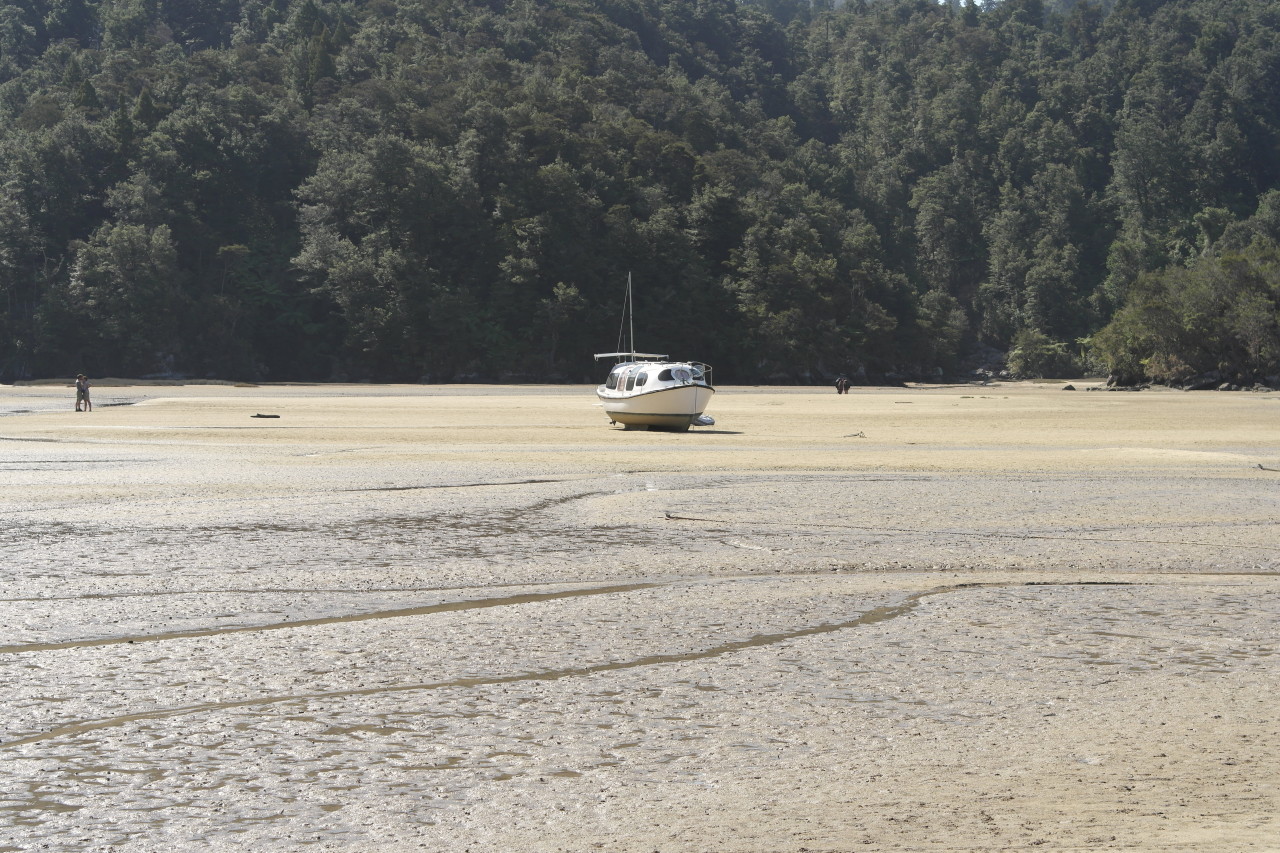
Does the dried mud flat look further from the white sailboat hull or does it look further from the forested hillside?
the forested hillside

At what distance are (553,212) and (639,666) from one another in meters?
88.9

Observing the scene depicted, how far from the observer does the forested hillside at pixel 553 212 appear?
286 feet

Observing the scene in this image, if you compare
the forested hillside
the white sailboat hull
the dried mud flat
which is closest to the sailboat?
the white sailboat hull

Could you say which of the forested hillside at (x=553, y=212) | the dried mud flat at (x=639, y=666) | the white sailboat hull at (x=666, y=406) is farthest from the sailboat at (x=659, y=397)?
the forested hillside at (x=553, y=212)

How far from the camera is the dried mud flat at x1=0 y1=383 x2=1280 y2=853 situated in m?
5.00

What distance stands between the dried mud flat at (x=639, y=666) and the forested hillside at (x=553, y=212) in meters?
64.2

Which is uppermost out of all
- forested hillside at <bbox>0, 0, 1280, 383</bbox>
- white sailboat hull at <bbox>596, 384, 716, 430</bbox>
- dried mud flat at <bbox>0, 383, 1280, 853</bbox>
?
forested hillside at <bbox>0, 0, 1280, 383</bbox>

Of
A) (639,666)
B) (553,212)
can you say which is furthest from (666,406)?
(553,212)

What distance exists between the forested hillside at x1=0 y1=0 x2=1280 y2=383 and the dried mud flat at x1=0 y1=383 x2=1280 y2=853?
6420 cm

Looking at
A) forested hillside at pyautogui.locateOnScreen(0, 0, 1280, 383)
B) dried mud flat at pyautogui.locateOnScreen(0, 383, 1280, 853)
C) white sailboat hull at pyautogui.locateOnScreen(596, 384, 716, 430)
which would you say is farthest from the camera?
forested hillside at pyautogui.locateOnScreen(0, 0, 1280, 383)

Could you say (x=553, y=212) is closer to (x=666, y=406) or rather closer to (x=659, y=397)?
(x=659, y=397)

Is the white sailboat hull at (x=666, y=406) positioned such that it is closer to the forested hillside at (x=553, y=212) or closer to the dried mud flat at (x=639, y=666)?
the dried mud flat at (x=639, y=666)

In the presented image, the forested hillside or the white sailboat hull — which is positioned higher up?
the forested hillside

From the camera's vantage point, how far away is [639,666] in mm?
7438
